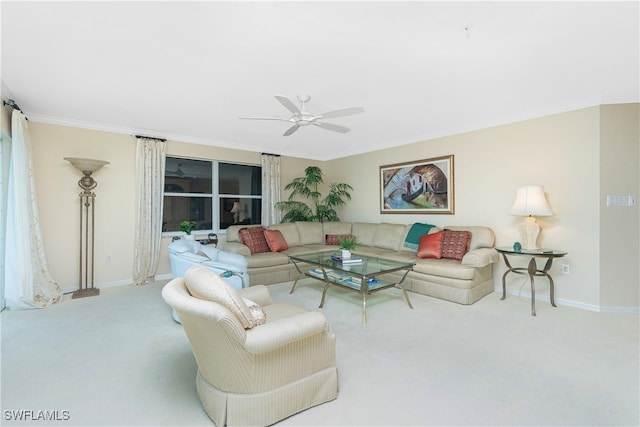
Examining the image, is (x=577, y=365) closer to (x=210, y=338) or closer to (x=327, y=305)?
(x=327, y=305)

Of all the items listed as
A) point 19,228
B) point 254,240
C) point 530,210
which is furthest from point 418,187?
point 19,228

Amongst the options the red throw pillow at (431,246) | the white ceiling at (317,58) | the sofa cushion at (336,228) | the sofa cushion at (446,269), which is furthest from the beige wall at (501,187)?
the sofa cushion at (336,228)

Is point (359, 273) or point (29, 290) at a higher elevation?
point (359, 273)

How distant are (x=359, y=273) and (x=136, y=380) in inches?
83.1

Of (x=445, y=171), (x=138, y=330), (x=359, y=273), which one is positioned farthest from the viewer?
(x=445, y=171)

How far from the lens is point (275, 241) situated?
4.97 meters

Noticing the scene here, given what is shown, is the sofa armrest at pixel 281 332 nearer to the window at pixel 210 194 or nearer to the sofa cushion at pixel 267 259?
the sofa cushion at pixel 267 259

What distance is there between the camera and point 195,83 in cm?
295

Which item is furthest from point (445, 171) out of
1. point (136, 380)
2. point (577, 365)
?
point (136, 380)

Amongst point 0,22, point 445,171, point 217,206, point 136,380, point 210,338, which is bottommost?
point 136,380

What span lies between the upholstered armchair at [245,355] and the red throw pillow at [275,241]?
317 cm

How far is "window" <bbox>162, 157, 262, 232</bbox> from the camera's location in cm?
510

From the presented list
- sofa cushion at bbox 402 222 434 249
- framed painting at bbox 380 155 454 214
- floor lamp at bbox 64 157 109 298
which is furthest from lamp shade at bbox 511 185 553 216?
floor lamp at bbox 64 157 109 298

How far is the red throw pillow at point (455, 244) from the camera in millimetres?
4031
